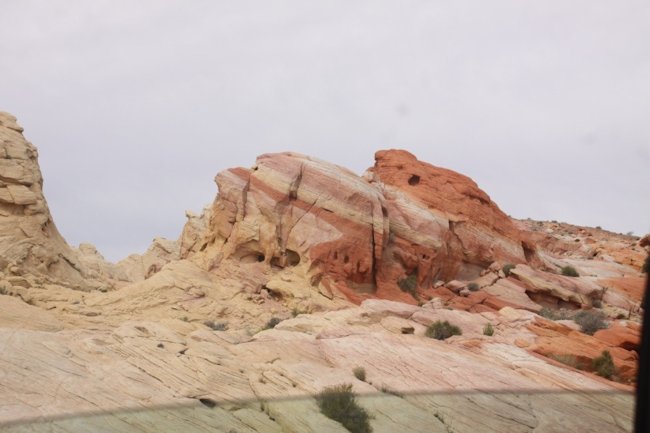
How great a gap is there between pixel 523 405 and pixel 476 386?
0.96 metres

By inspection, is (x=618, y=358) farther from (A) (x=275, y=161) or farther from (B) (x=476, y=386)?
(A) (x=275, y=161)

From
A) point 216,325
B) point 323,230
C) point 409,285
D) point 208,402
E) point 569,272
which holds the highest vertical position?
point 569,272

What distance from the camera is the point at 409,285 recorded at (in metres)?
26.8

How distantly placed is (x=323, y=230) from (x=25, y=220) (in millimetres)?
10898

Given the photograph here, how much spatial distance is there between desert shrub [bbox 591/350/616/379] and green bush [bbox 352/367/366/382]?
653cm

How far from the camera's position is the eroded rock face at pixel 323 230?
24328 millimetres

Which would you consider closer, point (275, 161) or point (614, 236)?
point (275, 161)

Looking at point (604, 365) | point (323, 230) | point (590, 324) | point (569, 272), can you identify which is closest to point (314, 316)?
point (604, 365)

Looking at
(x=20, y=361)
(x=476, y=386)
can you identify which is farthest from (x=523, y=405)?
(x=20, y=361)

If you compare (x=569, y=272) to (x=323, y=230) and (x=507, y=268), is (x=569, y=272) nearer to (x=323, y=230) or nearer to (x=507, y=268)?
(x=507, y=268)

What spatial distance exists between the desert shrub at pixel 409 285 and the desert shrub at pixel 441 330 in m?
9.19

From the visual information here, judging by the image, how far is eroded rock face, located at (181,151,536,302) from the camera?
24.3 meters

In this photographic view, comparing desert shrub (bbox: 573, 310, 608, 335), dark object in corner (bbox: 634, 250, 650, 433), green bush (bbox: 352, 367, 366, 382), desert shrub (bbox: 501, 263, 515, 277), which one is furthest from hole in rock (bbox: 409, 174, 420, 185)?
dark object in corner (bbox: 634, 250, 650, 433)

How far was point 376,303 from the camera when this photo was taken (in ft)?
59.7
